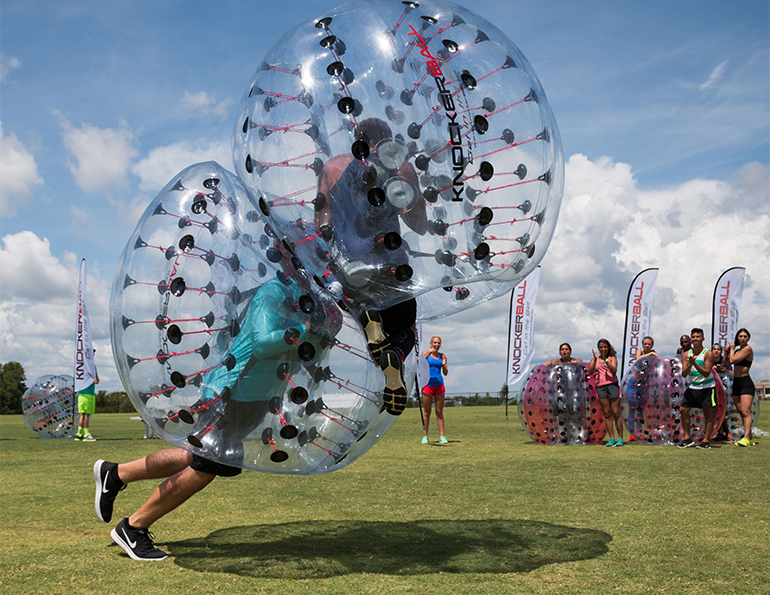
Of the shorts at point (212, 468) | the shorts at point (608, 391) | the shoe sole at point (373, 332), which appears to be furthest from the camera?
the shorts at point (608, 391)

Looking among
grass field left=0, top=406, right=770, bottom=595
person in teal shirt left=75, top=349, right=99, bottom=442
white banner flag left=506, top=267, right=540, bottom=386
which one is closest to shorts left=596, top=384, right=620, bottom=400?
grass field left=0, top=406, right=770, bottom=595

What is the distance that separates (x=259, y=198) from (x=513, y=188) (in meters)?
1.28

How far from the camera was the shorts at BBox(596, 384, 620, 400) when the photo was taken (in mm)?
11586

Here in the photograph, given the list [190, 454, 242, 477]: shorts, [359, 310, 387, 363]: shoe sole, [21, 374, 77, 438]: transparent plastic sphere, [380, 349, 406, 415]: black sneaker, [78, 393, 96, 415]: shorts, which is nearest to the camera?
[380, 349, 406, 415]: black sneaker

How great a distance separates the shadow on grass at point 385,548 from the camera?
12.9ft

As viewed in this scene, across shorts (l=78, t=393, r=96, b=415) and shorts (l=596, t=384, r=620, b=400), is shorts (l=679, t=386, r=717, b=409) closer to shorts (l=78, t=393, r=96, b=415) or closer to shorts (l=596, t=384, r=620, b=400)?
shorts (l=596, t=384, r=620, b=400)

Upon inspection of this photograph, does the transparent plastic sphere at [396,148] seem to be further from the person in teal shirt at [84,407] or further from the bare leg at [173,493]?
the person in teal shirt at [84,407]

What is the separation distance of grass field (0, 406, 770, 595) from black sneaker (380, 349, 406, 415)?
99 cm

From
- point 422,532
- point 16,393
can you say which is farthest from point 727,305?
point 16,393

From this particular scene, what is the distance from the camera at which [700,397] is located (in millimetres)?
10891

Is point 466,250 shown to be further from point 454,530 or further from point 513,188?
point 454,530

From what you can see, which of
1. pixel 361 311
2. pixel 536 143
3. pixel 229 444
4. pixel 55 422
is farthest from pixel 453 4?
pixel 55 422

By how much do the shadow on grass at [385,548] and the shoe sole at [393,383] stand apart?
1.11 metres

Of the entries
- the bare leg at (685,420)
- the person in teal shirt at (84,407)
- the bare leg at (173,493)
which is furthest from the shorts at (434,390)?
the bare leg at (173,493)
